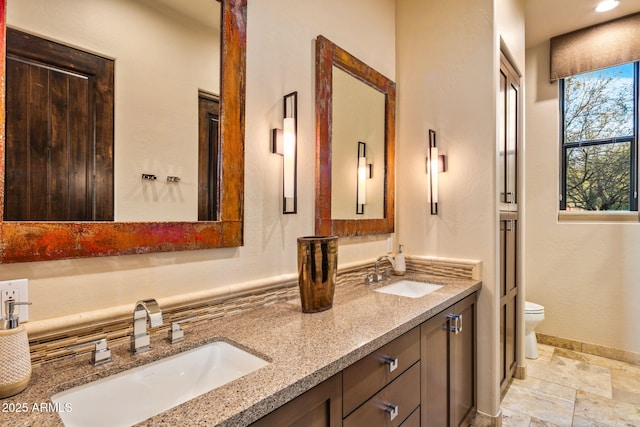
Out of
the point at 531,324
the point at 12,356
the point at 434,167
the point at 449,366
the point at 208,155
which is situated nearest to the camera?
the point at 12,356

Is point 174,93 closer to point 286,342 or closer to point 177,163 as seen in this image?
point 177,163

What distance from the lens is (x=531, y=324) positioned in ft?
9.47

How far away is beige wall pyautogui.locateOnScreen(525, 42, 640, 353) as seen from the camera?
291 centimetres

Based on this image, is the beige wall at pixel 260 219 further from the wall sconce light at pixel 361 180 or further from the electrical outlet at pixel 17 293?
the wall sconce light at pixel 361 180

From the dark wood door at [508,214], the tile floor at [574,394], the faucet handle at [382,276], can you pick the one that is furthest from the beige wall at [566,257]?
the faucet handle at [382,276]

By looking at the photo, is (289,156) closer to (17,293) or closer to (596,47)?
(17,293)

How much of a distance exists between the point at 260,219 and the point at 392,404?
3.06 feet

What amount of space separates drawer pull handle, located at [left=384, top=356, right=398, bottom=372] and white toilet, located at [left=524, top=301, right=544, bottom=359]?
7.07ft

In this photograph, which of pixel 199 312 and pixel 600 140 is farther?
pixel 600 140

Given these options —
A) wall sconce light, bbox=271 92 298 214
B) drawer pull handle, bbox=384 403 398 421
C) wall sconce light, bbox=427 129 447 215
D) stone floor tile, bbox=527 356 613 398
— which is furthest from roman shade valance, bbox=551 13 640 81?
drawer pull handle, bbox=384 403 398 421

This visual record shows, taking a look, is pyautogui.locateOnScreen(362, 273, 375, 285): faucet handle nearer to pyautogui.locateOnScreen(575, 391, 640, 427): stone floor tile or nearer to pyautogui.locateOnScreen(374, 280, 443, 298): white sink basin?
pyautogui.locateOnScreen(374, 280, 443, 298): white sink basin

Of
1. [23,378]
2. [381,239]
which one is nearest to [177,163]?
[23,378]

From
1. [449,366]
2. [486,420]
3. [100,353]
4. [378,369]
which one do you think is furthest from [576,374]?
[100,353]

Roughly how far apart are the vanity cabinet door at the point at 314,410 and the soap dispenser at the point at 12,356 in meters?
0.56
